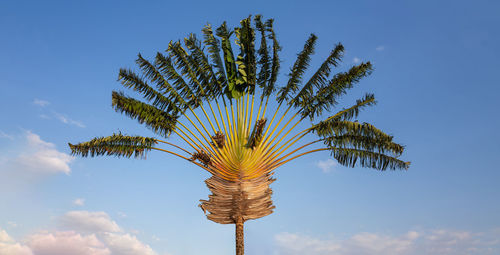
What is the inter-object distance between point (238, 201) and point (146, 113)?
13.4 ft

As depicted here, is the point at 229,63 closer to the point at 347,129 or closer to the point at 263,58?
the point at 263,58

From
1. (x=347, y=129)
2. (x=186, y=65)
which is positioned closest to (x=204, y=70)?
(x=186, y=65)

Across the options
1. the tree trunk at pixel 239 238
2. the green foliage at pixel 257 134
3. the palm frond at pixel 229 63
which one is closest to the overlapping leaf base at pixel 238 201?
the tree trunk at pixel 239 238

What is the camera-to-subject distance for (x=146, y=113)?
12.5 metres

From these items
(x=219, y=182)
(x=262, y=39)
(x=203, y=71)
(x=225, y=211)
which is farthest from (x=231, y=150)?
(x=262, y=39)

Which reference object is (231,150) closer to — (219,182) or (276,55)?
(219,182)

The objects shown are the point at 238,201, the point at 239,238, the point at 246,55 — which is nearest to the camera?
the point at 239,238

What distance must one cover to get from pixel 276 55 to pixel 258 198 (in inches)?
189

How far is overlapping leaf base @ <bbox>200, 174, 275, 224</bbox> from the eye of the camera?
11.7 metres

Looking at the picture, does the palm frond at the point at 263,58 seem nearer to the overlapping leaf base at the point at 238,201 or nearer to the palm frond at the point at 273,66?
the palm frond at the point at 273,66

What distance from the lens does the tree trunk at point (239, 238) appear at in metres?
11.4

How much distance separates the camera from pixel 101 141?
12.5 metres

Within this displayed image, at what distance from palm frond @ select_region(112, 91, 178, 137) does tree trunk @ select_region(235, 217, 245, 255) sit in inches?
150

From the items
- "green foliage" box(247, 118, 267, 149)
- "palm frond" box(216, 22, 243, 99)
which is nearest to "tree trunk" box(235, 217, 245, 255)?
"green foliage" box(247, 118, 267, 149)
